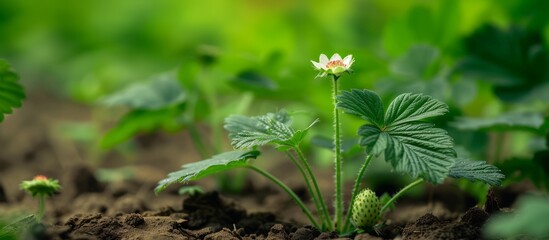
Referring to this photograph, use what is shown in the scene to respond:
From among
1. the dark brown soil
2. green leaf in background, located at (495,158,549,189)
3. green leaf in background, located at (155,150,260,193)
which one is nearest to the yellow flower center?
green leaf in background, located at (155,150,260,193)

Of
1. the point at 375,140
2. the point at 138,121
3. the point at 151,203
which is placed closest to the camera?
the point at 375,140

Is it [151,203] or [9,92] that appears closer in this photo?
[9,92]

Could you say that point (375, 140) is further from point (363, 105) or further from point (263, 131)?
point (263, 131)

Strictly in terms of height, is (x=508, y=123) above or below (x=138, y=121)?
below

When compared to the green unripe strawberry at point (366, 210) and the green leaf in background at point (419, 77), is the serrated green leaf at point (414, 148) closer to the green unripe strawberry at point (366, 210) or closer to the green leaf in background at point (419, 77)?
the green unripe strawberry at point (366, 210)

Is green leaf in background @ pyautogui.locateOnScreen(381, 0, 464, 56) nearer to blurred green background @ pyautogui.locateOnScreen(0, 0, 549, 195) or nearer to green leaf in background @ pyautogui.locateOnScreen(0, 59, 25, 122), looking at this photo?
blurred green background @ pyautogui.locateOnScreen(0, 0, 549, 195)

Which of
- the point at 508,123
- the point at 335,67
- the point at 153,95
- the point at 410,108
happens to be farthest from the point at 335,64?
the point at 153,95
